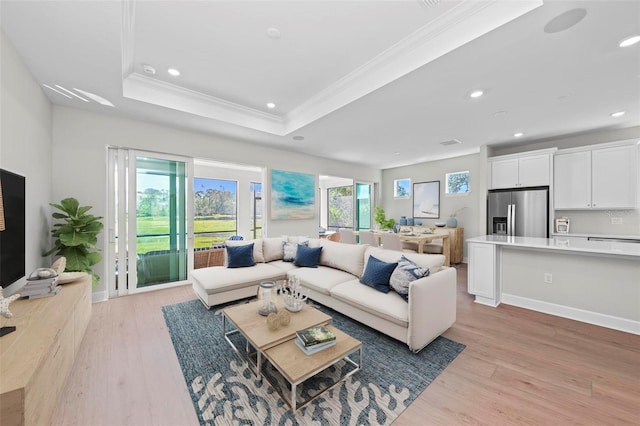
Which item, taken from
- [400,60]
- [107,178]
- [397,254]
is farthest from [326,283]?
[107,178]

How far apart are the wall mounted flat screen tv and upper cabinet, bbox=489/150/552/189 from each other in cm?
690

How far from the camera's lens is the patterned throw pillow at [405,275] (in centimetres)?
248

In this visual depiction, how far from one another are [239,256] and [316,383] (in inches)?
93.0

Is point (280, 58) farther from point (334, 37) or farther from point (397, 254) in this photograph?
point (397, 254)

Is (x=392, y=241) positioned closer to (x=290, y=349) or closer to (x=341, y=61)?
(x=341, y=61)

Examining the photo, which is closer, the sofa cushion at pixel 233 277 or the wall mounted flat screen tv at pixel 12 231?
the wall mounted flat screen tv at pixel 12 231

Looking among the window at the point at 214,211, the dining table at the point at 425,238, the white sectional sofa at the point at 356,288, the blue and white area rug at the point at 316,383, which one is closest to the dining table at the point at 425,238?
the dining table at the point at 425,238

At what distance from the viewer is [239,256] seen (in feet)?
12.4

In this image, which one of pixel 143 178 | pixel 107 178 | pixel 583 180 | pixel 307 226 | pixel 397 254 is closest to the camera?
pixel 397 254

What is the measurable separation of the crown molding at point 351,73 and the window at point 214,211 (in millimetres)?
3243

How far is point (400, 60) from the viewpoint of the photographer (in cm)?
249

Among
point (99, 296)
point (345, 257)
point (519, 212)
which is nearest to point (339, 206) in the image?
point (519, 212)

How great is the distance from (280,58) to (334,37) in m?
0.63

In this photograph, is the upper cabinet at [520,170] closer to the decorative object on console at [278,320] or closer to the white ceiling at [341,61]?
the white ceiling at [341,61]
